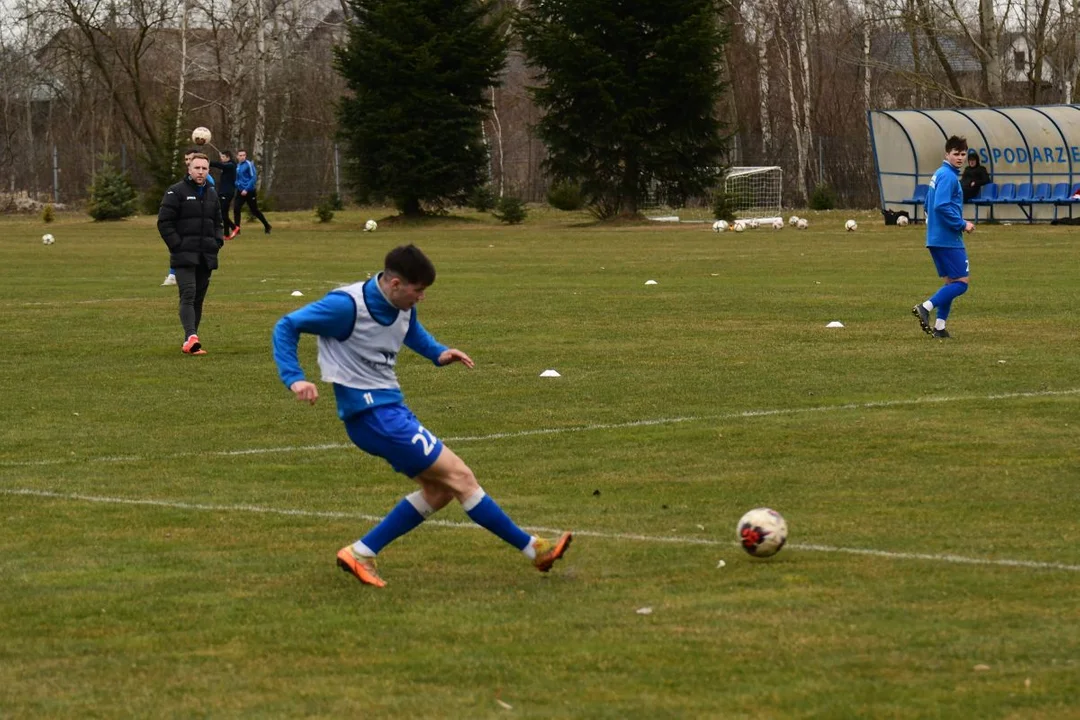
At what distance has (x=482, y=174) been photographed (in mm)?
51562

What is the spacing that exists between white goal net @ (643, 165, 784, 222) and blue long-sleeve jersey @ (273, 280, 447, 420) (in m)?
45.6

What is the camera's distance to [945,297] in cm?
1736

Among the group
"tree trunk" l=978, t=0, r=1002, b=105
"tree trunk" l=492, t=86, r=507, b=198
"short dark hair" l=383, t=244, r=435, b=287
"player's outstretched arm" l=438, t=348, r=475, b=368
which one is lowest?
"player's outstretched arm" l=438, t=348, r=475, b=368

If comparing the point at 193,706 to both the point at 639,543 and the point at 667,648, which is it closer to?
the point at 667,648

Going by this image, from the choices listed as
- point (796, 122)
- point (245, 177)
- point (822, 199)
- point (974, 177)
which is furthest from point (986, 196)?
point (796, 122)

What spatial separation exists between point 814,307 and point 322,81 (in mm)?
60042

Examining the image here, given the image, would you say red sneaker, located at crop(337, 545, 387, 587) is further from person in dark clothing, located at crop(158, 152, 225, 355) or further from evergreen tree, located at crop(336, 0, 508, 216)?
evergreen tree, located at crop(336, 0, 508, 216)

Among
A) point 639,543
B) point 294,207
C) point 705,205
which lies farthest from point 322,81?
point 639,543

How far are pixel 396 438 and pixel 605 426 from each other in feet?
16.0

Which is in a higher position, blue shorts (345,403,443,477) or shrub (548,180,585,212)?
shrub (548,180,585,212)

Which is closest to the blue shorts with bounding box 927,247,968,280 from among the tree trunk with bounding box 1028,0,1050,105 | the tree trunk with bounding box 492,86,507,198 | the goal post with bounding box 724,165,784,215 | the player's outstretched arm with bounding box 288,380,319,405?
the player's outstretched arm with bounding box 288,380,319,405

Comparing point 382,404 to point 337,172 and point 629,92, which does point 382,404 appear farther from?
point 337,172

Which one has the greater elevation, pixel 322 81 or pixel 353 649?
pixel 322 81

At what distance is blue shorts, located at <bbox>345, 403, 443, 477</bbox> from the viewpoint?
7340 millimetres
